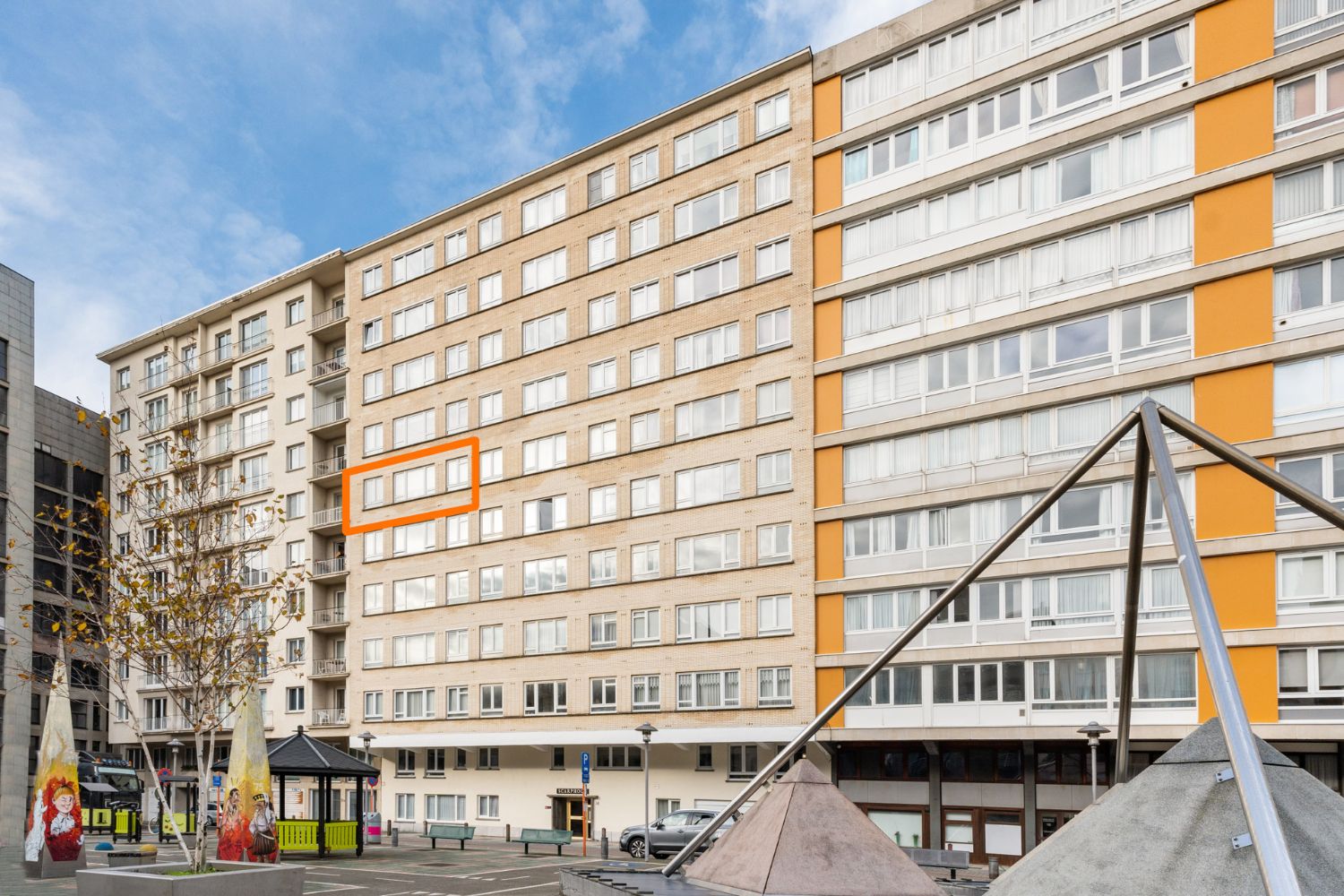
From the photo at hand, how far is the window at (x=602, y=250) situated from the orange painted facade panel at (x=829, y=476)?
1447 centimetres

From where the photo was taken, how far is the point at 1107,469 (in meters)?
37.3

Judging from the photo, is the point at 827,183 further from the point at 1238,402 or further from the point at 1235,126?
the point at 1238,402

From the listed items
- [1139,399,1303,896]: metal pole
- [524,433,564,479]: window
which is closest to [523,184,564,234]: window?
[524,433,564,479]: window

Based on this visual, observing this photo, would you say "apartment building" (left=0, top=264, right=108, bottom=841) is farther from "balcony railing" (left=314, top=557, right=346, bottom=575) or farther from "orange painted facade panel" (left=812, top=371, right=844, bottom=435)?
"orange painted facade panel" (left=812, top=371, right=844, bottom=435)

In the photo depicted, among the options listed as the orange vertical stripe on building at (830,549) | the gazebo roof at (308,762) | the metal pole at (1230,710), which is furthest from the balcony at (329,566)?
the metal pole at (1230,710)

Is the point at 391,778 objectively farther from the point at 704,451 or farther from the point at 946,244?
the point at 946,244

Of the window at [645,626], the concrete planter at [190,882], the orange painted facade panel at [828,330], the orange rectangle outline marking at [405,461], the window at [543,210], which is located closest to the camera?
the concrete planter at [190,882]

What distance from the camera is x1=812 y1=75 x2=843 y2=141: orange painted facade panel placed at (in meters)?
46.9

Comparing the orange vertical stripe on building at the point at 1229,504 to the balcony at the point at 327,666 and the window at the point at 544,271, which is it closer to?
the window at the point at 544,271

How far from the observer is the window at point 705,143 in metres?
50.6

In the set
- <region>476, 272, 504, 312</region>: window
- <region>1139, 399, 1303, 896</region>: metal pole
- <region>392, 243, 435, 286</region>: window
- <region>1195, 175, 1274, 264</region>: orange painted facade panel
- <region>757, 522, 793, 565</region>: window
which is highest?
<region>392, 243, 435, 286</region>: window

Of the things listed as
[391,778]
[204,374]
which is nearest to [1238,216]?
[391,778]

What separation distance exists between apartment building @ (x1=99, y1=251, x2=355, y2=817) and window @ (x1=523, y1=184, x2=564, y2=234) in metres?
15.2

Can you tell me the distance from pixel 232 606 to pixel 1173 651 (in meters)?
26.3
